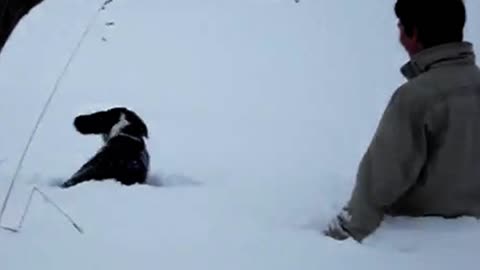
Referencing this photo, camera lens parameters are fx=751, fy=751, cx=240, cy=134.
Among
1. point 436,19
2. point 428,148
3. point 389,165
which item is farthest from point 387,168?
point 436,19

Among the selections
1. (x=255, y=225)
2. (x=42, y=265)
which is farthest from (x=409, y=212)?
(x=42, y=265)

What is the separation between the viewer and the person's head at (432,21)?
2.57m

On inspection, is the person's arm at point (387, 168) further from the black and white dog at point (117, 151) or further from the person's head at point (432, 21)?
the black and white dog at point (117, 151)

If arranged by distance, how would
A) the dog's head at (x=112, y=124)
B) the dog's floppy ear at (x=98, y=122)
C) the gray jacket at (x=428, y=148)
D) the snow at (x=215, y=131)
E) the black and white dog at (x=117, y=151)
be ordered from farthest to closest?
the dog's floppy ear at (x=98, y=122)
the dog's head at (x=112, y=124)
the black and white dog at (x=117, y=151)
the gray jacket at (x=428, y=148)
the snow at (x=215, y=131)

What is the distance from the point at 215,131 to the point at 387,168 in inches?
135

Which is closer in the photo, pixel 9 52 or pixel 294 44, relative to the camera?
pixel 9 52

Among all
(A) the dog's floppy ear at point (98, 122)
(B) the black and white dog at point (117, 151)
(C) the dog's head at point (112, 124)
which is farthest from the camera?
(A) the dog's floppy ear at point (98, 122)

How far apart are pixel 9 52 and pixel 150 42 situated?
72.9 inches

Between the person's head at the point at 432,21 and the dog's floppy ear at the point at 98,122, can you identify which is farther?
the dog's floppy ear at the point at 98,122

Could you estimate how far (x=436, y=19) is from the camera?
2.60 metres

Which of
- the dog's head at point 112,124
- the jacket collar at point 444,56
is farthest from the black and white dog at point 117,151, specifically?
the jacket collar at point 444,56

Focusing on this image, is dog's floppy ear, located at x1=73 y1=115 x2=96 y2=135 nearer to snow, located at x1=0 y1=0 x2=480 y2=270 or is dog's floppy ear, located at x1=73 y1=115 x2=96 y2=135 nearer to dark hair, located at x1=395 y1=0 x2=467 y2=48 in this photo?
snow, located at x1=0 y1=0 x2=480 y2=270

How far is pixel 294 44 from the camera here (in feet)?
32.7

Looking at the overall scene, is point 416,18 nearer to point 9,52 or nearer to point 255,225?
point 255,225
